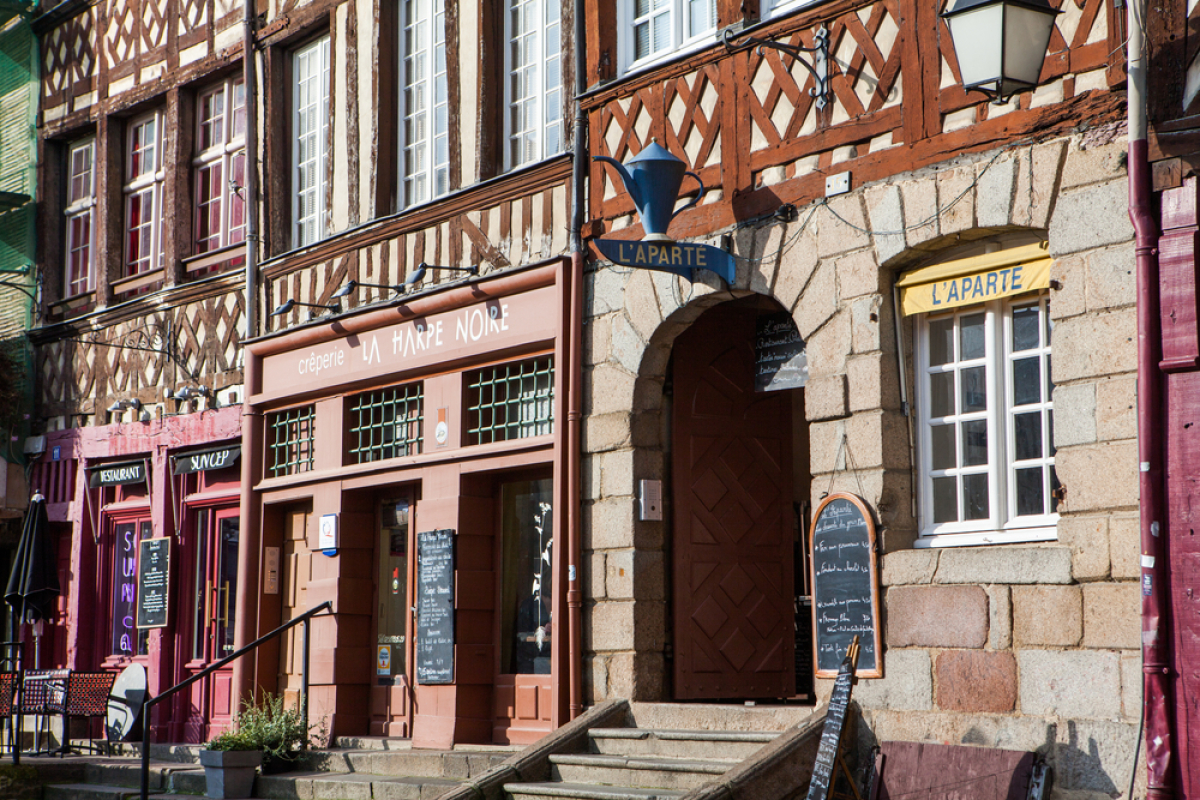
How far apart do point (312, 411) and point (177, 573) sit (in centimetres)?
234

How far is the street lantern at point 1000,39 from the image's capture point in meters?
6.81

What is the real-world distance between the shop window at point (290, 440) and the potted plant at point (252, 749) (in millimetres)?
1958

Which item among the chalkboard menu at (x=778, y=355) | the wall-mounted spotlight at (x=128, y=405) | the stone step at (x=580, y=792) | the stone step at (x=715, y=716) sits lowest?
the stone step at (x=580, y=792)

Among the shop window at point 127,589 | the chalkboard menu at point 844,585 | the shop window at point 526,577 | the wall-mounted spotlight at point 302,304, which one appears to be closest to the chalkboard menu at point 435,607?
the shop window at point 526,577

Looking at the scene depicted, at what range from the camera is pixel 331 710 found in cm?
1104

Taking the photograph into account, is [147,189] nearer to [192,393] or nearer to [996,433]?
[192,393]

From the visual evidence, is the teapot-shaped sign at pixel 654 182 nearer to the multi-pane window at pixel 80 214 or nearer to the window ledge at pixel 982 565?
the window ledge at pixel 982 565

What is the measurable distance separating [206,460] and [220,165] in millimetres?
2687

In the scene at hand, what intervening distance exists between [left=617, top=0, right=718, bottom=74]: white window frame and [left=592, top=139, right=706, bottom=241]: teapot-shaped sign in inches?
29.4

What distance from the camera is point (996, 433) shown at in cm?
747

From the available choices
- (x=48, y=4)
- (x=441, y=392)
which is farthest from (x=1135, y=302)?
(x=48, y=4)

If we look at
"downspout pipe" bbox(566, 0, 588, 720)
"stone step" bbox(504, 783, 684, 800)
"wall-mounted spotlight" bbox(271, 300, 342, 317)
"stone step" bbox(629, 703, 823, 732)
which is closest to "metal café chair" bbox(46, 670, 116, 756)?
"wall-mounted spotlight" bbox(271, 300, 342, 317)

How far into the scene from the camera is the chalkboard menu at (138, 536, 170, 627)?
1306 cm

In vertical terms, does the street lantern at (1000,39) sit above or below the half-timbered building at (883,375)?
above
